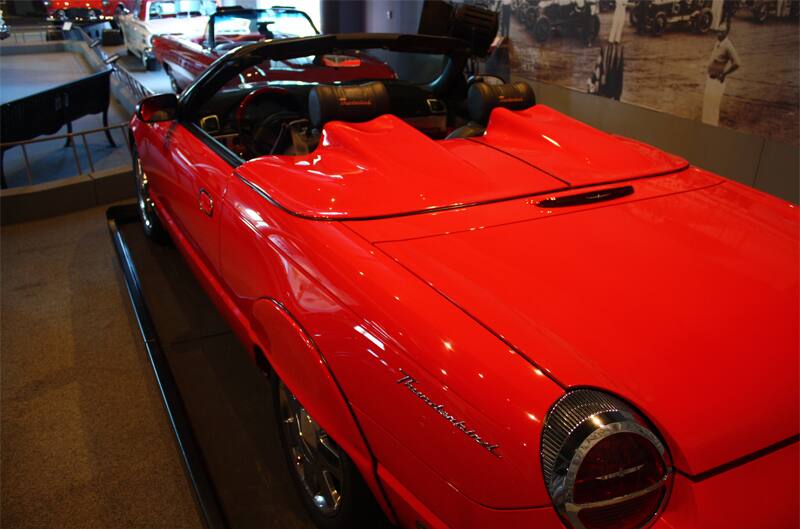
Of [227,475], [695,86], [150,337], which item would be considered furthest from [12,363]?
[695,86]

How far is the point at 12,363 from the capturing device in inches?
105

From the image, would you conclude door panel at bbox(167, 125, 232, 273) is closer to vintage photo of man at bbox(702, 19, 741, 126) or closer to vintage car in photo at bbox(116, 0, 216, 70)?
vintage photo of man at bbox(702, 19, 741, 126)

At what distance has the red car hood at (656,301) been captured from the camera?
1.05 meters

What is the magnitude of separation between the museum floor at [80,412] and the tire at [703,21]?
14.4 ft

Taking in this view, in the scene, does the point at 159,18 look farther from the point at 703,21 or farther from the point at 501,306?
the point at 501,306

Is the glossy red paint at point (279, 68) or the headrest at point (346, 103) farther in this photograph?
the glossy red paint at point (279, 68)

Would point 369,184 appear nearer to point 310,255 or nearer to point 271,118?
point 310,255

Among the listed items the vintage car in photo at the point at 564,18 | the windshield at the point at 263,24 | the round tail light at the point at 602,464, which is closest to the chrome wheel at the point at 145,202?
the round tail light at the point at 602,464

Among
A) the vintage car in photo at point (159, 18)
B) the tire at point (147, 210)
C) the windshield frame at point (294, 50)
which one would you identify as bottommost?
the tire at point (147, 210)

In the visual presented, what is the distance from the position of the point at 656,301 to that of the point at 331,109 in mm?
1332

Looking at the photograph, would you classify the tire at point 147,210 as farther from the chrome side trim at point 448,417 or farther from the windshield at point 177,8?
the windshield at point 177,8

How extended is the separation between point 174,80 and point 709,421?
837 centimetres

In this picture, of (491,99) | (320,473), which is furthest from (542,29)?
(320,473)

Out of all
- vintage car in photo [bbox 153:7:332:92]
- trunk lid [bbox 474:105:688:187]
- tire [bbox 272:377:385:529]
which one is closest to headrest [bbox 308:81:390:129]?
trunk lid [bbox 474:105:688:187]
